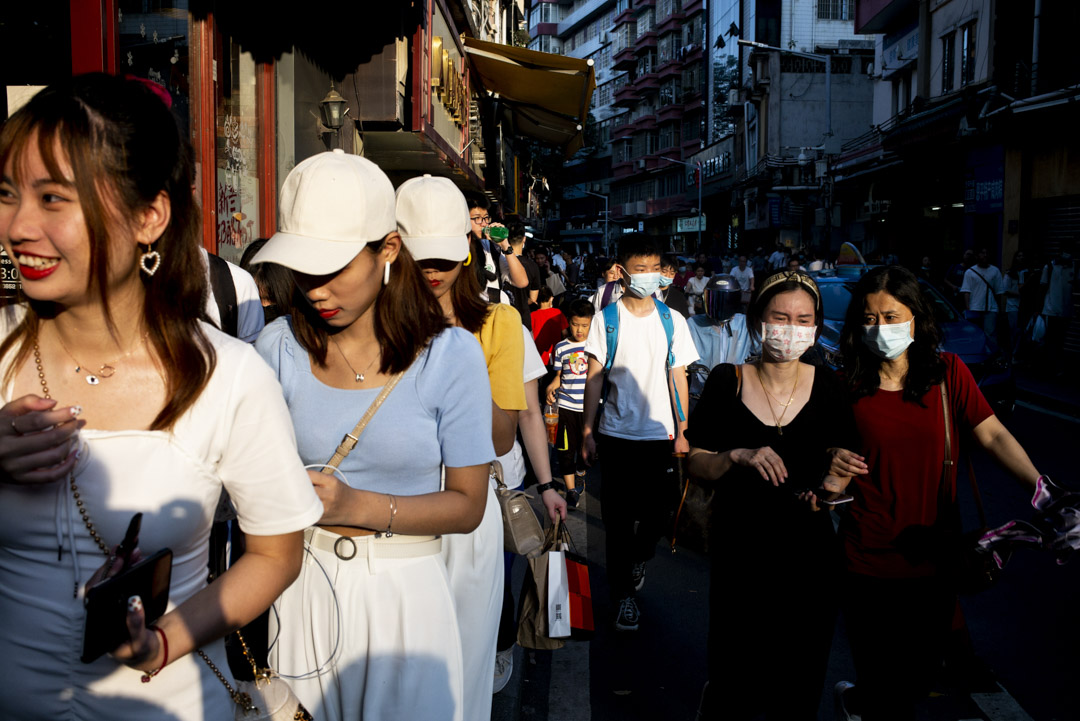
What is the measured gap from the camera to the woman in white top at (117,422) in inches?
57.4

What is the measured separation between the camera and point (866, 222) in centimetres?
3438

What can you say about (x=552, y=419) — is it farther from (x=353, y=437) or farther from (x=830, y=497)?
(x=353, y=437)

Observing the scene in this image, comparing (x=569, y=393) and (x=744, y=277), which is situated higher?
(x=744, y=277)

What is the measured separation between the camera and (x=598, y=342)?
5.72 meters

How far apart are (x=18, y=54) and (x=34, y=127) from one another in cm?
393

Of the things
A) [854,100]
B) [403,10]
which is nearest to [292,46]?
[403,10]

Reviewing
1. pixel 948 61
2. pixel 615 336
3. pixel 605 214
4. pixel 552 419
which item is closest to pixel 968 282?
pixel 552 419

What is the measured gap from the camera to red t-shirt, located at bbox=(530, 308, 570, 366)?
8.90m

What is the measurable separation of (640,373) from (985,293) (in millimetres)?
13278

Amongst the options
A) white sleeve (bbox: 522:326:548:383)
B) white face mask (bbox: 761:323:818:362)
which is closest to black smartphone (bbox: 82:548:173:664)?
white sleeve (bbox: 522:326:548:383)

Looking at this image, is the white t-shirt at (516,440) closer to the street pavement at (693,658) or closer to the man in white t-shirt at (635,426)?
the street pavement at (693,658)

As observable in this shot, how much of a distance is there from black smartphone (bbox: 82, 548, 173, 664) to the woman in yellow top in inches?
56.5

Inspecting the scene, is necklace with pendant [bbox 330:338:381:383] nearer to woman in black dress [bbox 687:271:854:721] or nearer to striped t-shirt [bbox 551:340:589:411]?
woman in black dress [bbox 687:271:854:721]

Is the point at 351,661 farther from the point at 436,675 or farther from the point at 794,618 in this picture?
the point at 794,618
